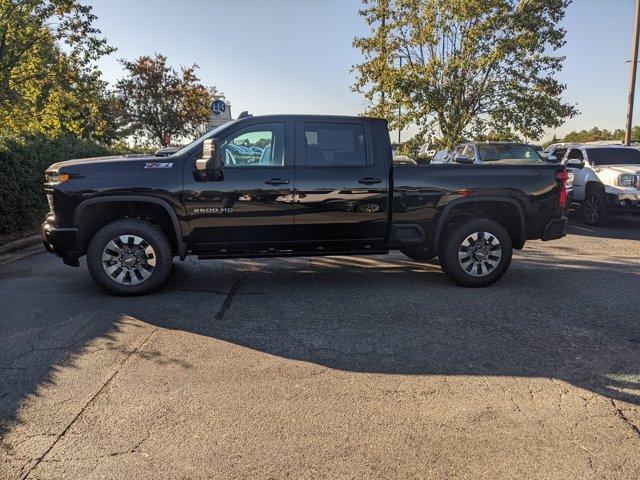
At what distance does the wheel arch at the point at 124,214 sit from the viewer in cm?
550

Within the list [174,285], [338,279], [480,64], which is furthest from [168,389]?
[480,64]

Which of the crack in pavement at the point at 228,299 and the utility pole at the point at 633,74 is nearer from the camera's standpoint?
the crack in pavement at the point at 228,299

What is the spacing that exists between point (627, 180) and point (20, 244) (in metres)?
12.2

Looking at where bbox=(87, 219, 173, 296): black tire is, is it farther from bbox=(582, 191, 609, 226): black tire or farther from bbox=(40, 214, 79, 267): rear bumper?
bbox=(582, 191, 609, 226): black tire

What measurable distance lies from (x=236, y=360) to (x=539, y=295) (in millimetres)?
3640

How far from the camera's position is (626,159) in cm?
1246

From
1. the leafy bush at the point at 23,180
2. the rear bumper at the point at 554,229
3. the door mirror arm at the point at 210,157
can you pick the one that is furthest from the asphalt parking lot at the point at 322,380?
the leafy bush at the point at 23,180

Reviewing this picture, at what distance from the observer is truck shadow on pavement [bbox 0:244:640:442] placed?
385 centimetres

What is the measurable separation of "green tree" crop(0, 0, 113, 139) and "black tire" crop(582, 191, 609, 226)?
1389cm

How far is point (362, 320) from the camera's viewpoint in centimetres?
489

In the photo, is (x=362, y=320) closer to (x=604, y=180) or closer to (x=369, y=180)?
(x=369, y=180)

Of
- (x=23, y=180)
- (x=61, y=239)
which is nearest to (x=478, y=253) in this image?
(x=61, y=239)

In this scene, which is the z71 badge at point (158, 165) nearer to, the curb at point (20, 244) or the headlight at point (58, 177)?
the headlight at point (58, 177)

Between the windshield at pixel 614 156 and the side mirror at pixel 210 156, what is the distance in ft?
34.4
